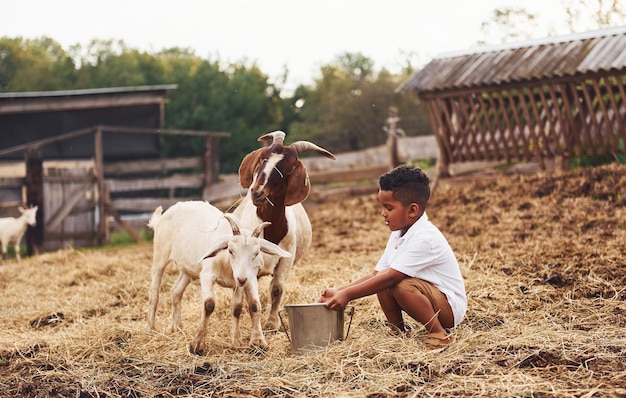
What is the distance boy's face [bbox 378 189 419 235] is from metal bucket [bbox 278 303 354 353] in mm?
652

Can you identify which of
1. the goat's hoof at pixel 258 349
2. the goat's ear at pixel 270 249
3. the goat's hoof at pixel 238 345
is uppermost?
the goat's ear at pixel 270 249

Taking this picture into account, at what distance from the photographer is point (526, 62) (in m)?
16.0

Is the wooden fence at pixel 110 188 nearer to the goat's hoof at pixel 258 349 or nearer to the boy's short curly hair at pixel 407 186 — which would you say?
the goat's hoof at pixel 258 349

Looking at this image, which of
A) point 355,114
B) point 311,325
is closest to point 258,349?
point 311,325

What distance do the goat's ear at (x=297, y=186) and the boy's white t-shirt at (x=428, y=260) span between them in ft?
4.15

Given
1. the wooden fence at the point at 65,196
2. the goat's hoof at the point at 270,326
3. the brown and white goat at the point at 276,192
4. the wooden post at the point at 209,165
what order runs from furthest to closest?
the wooden post at the point at 209,165 < the wooden fence at the point at 65,196 < the goat's hoof at the point at 270,326 < the brown and white goat at the point at 276,192

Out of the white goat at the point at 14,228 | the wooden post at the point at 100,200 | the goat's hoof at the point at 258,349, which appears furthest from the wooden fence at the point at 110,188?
the goat's hoof at the point at 258,349

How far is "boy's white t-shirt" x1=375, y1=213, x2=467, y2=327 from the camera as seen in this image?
17.2ft

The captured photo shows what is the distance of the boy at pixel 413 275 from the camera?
5148mm

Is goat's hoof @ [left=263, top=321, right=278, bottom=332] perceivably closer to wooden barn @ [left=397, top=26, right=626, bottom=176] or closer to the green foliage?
wooden barn @ [left=397, top=26, right=626, bottom=176]

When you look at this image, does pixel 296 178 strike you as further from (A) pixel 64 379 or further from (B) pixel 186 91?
(B) pixel 186 91

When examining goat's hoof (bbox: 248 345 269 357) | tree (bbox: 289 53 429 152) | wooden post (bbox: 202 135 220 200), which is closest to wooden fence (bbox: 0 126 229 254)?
wooden post (bbox: 202 135 220 200)

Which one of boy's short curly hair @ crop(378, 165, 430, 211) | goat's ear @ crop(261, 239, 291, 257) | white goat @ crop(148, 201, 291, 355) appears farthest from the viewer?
goat's ear @ crop(261, 239, 291, 257)

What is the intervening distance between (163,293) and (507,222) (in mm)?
5060
